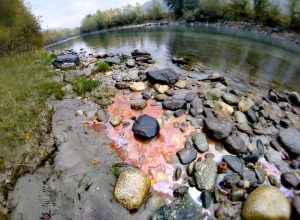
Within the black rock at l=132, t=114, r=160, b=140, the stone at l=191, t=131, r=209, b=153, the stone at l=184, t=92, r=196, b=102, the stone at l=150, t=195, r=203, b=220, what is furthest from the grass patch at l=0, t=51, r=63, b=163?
the stone at l=184, t=92, r=196, b=102

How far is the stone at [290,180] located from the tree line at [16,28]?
18626mm

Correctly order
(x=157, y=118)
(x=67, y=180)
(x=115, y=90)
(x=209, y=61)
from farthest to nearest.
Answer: (x=209, y=61)
(x=115, y=90)
(x=157, y=118)
(x=67, y=180)

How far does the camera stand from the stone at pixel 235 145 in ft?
21.6

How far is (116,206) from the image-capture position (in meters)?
4.98

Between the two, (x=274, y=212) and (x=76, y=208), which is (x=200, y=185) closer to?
(x=274, y=212)

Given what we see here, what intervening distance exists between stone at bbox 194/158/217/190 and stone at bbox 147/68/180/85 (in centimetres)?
519

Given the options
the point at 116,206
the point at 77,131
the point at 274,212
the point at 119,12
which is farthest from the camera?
the point at 119,12

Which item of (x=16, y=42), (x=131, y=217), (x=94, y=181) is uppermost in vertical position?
(x=16, y=42)

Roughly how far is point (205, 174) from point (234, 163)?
1097 mm

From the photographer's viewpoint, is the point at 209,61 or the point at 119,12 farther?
the point at 119,12

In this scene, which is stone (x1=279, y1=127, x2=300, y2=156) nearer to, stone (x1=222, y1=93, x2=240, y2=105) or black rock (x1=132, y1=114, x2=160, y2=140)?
stone (x1=222, y1=93, x2=240, y2=105)

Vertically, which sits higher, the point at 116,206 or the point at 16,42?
the point at 16,42

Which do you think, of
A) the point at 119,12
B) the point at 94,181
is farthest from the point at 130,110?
the point at 119,12

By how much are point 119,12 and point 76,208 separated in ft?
294
